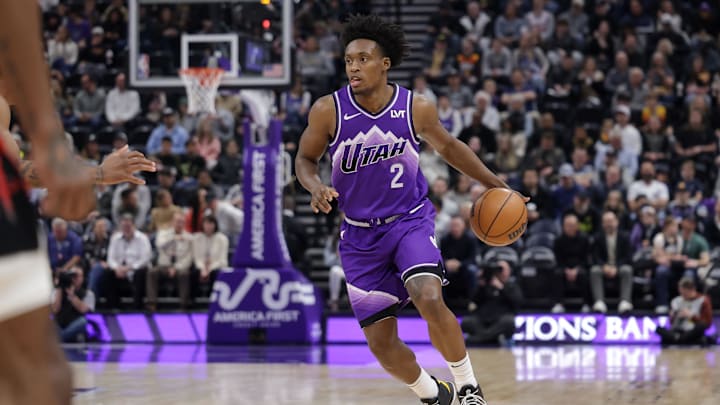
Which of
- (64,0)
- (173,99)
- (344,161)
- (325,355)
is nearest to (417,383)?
(344,161)

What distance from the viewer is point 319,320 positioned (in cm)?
1377

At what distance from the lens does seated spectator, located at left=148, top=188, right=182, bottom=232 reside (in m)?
15.0

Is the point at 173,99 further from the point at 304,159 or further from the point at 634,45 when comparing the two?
the point at 304,159

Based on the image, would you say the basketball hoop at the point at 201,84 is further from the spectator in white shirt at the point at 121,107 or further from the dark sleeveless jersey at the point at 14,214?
the dark sleeveless jersey at the point at 14,214

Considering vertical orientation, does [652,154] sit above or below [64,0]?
below

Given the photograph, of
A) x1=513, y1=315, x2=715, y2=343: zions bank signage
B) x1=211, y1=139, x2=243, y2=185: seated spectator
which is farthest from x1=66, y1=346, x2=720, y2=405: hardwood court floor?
x1=211, y1=139, x2=243, y2=185: seated spectator

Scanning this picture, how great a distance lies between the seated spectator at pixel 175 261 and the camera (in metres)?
14.5

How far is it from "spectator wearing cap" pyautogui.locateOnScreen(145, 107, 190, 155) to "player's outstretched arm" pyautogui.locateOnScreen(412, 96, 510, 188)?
35.4ft

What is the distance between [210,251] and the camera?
1452 centimetres

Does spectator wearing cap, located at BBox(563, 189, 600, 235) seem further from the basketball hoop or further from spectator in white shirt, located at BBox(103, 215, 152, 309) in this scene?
spectator in white shirt, located at BBox(103, 215, 152, 309)

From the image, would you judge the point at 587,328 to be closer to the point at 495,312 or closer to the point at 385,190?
the point at 495,312

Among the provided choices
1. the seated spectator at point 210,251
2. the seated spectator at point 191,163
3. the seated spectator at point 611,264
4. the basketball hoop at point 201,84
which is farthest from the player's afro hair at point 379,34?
the seated spectator at point 191,163

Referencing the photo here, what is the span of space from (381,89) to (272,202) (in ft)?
24.6

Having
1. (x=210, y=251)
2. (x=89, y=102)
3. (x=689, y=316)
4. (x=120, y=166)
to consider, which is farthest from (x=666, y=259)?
(x=120, y=166)
